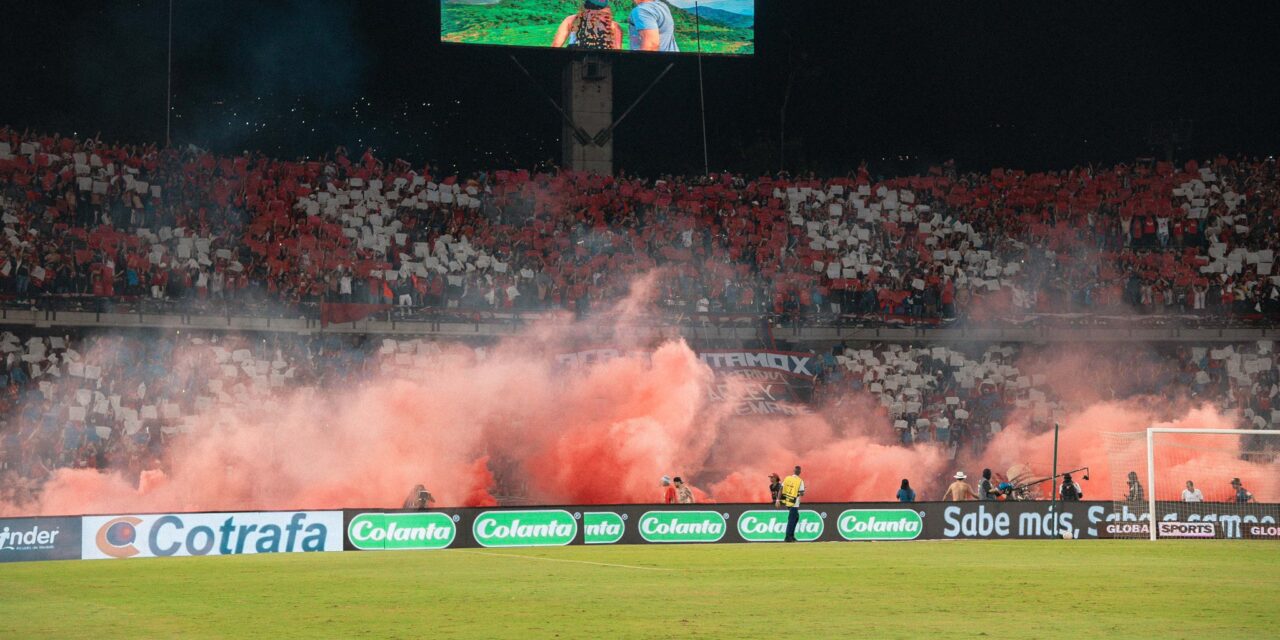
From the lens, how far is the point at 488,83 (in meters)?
49.2

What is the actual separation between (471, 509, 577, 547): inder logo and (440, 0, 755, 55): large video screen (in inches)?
629

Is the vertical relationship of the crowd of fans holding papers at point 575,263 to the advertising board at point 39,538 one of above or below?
above

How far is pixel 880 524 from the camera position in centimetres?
2620

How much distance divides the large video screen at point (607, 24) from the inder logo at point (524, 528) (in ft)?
52.4

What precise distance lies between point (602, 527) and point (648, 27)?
17.0 meters

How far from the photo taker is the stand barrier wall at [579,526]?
69.5 ft

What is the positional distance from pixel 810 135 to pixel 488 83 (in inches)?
500

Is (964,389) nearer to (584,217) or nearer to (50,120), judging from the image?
(584,217)

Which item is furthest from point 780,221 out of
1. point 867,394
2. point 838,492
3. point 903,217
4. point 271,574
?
point 271,574

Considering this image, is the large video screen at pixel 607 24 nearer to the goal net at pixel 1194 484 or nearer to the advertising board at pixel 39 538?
the goal net at pixel 1194 484

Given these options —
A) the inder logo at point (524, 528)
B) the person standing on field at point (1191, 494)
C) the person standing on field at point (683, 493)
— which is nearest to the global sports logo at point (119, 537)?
the inder logo at point (524, 528)

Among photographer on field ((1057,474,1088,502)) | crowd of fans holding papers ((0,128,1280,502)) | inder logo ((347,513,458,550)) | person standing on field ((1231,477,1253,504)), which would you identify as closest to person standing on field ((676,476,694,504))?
inder logo ((347,513,458,550))

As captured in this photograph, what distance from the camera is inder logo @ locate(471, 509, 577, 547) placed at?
23.9 metres

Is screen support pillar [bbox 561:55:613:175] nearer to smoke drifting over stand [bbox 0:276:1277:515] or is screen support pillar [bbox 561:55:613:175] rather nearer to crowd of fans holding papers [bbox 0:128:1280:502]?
crowd of fans holding papers [bbox 0:128:1280:502]
